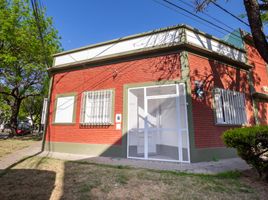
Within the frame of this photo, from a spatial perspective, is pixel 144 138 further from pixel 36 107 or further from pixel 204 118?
pixel 36 107

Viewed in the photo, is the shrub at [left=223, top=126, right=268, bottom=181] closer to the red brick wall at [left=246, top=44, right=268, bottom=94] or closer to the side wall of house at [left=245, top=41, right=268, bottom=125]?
the side wall of house at [left=245, top=41, right=268, bottom=125]

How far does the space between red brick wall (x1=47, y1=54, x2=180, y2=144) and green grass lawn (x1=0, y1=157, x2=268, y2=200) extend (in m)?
2.75

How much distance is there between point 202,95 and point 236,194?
437cm

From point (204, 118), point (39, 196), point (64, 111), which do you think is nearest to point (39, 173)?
point (39, 196)

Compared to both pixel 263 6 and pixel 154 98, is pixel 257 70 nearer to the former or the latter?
pixel 263 6

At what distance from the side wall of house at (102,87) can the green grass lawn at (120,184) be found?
2.44 meters

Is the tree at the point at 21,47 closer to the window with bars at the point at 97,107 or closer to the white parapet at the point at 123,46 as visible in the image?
the white parapet at the point at 123,46

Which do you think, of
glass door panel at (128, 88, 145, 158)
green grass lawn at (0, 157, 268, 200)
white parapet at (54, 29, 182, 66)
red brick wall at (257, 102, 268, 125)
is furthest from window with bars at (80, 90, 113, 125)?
red brick wall at (257, 102, 268, 125)

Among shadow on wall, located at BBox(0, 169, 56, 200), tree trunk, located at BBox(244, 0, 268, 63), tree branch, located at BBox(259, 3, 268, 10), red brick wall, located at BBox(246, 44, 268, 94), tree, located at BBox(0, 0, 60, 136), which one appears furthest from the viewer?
tree, located at BBox(0, 0, 60, 136)

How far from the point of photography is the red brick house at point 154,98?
24.6 feet

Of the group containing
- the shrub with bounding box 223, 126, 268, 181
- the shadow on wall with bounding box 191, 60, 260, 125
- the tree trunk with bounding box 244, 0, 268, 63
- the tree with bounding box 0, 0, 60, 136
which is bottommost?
the shrub with bounding box 223, 126, 268, 181

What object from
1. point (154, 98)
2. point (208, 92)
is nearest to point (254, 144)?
point (208, 92)

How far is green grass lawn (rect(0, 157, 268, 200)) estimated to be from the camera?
12.8 ft

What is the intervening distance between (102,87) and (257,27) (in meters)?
6.66
